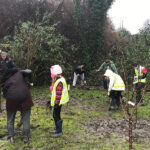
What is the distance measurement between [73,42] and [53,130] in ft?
34.0

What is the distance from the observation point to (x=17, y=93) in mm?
3703

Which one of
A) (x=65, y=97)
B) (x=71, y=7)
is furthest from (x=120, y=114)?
(x=71, y=7)

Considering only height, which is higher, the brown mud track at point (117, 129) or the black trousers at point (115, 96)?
the black trousers at point (115, 96)

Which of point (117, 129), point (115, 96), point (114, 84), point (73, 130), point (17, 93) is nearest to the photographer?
point (17, 93)

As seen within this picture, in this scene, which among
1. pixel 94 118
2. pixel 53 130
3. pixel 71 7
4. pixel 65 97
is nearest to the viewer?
pixel 65 97

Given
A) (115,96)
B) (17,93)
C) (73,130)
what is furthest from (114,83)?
(17,93)

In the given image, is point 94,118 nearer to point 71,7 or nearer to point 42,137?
point 42,137

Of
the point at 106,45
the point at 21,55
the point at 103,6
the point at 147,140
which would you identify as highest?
the point at 103,6

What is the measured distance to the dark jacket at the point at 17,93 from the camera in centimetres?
371

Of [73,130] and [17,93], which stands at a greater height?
[17,93]

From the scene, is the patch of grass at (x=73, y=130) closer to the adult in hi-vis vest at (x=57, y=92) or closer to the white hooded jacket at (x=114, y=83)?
the adult in hi-vis vest at (x=57, y=92)

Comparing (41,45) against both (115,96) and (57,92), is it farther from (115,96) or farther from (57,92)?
(57,92)

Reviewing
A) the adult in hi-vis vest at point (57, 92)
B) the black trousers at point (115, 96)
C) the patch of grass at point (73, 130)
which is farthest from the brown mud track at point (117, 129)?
the adult in hi-vis vest at point (57, 92)

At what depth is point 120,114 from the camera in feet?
20.6
